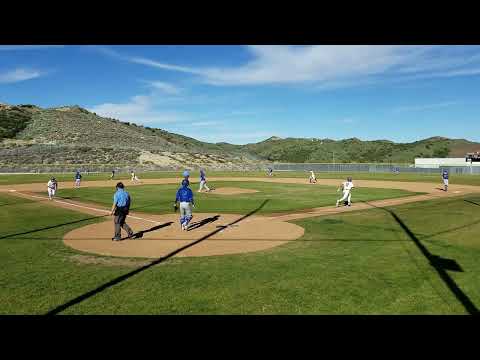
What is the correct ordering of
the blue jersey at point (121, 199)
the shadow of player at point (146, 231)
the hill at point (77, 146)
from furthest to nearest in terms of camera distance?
the hill at point (77, 146)
the shadow of player at point (146, 231)
the blue jersey at point (121, 199)

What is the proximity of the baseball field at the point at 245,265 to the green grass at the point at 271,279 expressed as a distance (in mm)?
27

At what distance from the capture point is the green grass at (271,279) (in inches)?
256

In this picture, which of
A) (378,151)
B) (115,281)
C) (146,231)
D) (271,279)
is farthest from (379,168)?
(378,151)

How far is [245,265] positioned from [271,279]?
3.99 feet

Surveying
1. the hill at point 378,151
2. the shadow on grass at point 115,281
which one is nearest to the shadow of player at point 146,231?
the shadow on grass at point 115,281

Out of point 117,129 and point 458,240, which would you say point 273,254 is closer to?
point 458,240

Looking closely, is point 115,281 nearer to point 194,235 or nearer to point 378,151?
point 194,235

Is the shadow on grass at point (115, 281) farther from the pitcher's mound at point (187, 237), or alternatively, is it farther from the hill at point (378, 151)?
the hill at point (378, 151)

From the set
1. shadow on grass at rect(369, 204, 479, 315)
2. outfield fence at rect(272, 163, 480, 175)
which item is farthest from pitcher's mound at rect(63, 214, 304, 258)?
outfield fence at rect(272, 163, 480, 175)

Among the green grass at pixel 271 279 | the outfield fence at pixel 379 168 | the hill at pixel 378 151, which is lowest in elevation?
the green grass at pixel 271 279

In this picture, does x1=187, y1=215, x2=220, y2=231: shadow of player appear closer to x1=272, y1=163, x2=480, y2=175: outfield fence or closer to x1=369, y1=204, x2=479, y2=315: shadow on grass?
x1=369, y1=204, x2=479, y2=315: shadow on grass

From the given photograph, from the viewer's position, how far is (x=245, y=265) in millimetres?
9141
